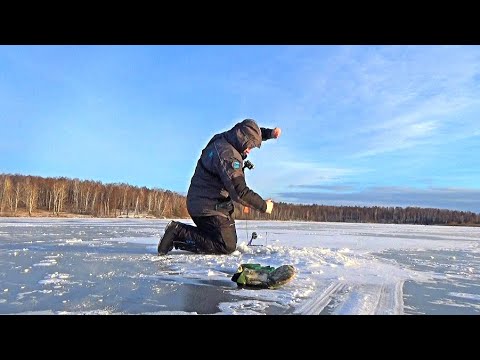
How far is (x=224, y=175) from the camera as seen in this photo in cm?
398

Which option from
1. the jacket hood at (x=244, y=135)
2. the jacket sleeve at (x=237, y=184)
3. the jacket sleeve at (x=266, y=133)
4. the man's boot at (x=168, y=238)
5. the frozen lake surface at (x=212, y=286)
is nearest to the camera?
the frozen lake surface at (x=212, y=286)

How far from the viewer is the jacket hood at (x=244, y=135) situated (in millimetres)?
4191

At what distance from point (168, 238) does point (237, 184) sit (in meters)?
1.09

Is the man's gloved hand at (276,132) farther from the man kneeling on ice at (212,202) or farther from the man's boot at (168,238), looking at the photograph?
the man's boot at (168,238)

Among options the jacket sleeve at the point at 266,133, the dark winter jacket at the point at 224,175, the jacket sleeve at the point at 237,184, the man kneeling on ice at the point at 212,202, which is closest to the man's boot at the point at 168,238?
the man kneeling on ice at the point at 212,202

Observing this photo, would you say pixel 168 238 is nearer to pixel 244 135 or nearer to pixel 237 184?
pixel 237 184

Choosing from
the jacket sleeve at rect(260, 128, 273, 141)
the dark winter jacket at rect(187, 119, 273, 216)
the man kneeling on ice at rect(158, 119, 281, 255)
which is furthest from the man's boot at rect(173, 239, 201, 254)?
the jacket sleeve at rect(260, 128, 273, 141)

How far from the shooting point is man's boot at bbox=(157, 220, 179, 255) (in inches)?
171

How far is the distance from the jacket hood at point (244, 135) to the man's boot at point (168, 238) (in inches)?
45.0

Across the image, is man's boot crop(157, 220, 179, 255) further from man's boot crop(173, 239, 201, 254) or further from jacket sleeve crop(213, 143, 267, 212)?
jacket sleeve crop(213, 143, 267, 212)

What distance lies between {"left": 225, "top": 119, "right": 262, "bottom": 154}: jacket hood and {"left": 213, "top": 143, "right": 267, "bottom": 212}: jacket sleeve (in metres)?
0.26

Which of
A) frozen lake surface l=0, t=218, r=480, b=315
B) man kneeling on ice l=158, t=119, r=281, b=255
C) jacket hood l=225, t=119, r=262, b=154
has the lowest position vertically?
frozen lake surface l=0, t=218, r=480, b=315
